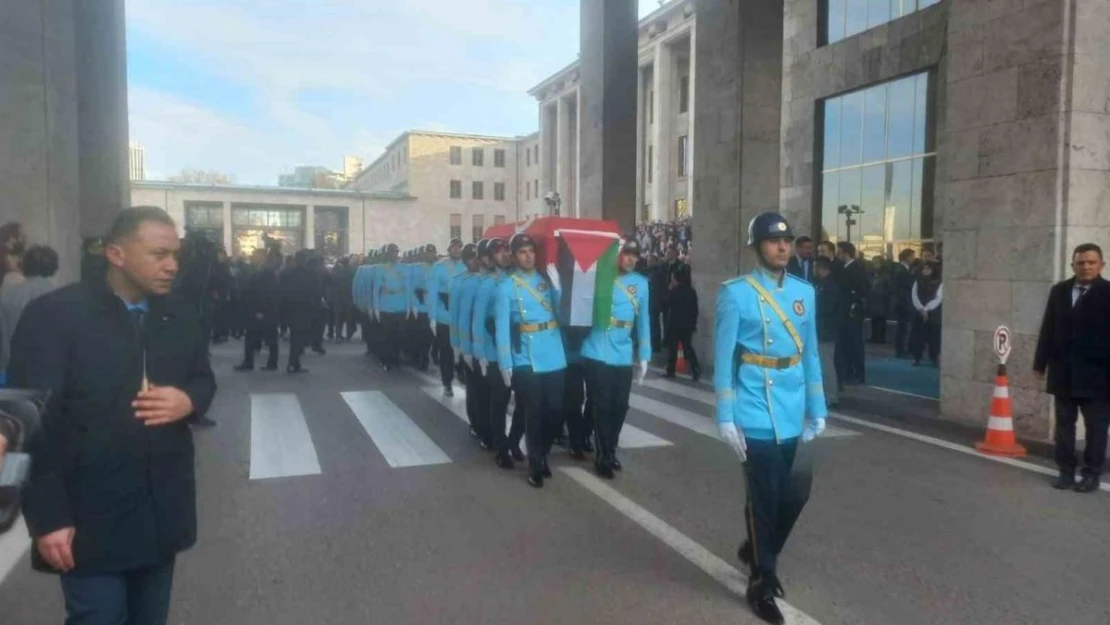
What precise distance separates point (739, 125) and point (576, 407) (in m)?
7.81

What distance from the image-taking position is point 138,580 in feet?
9.23

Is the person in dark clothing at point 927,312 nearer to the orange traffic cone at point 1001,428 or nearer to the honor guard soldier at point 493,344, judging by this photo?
the orange traffic cone at point 1001,428

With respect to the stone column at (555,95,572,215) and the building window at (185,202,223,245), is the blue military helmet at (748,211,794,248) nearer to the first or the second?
the stone column at (555,95,572,215)

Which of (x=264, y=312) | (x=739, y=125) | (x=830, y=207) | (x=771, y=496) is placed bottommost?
(x=771, y=496)

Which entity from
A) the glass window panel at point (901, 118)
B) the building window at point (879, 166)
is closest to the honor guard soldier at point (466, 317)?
the building window at point (879, 166)

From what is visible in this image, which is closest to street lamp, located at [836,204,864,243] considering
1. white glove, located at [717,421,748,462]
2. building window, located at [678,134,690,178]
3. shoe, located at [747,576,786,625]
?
white glove, located at [717,421,748,462]

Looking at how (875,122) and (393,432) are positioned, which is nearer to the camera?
(393,432)

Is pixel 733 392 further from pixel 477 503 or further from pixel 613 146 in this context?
pixel 613 146

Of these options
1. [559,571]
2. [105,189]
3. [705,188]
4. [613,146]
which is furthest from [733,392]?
[105,189]

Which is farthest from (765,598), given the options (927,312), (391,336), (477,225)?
(477,225)

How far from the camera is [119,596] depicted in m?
2.72

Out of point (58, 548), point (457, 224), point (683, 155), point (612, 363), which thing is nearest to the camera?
point (58, 548)

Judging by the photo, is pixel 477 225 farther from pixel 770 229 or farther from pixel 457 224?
pixel 770 229

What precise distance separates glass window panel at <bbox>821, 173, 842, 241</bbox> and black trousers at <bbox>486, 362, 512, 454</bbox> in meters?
16.9
